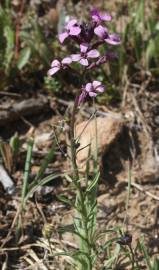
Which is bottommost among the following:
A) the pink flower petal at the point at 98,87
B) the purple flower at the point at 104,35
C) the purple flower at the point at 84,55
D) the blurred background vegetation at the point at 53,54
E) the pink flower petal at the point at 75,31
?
the pink flower petal at the point at 98,87

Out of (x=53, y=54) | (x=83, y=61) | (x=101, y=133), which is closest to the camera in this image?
(x=83, y=61)

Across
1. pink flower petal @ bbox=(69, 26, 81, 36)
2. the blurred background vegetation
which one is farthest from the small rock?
pink flower petal @ bbox=(69, 26, 81, 36)

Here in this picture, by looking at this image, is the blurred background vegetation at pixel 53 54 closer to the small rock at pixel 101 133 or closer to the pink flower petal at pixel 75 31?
the small rock at pixel 101 133

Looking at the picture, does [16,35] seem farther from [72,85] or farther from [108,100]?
[108,100]

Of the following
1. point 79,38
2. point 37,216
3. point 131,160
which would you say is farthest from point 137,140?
point 79,38

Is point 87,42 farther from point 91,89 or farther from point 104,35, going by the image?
point 91,89

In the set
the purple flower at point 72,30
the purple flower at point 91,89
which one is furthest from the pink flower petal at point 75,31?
the purple flower at point 91,89

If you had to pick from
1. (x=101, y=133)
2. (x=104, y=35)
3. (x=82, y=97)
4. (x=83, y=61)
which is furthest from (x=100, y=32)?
(x=101, y=133)

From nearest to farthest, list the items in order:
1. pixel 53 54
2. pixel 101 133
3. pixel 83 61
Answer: pixel 83 61 → pixel 101 133 → pixel 53 54
